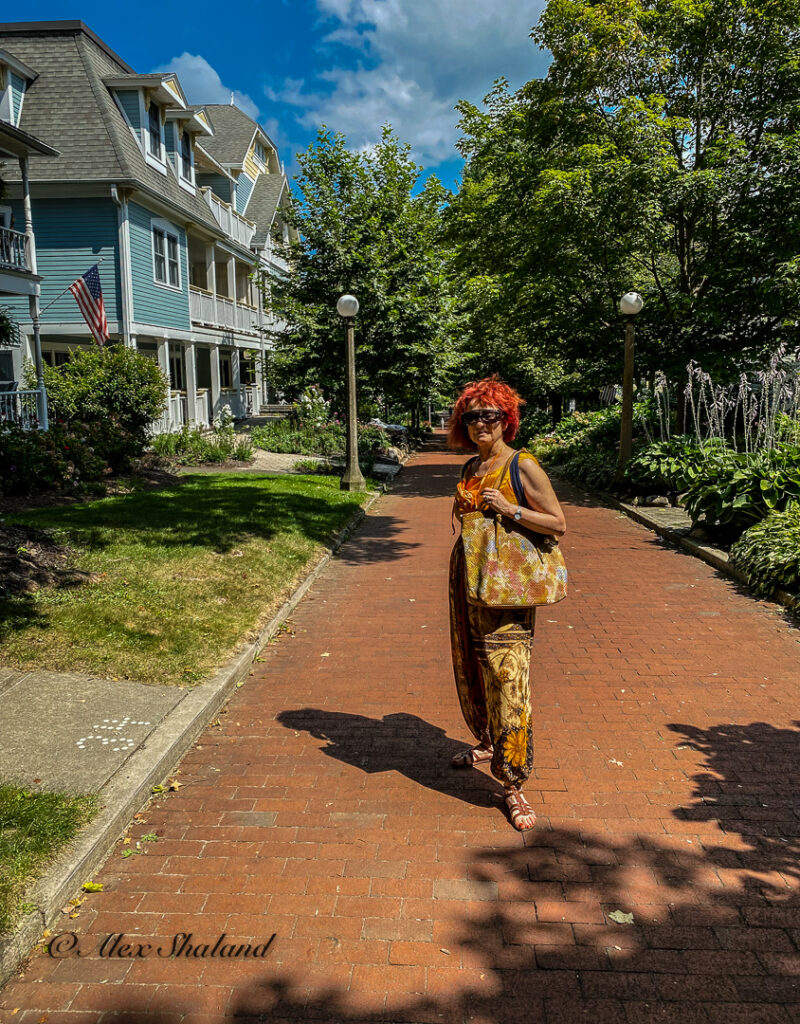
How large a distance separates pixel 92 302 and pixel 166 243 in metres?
6.24

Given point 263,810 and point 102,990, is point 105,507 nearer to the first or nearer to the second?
point 263,810

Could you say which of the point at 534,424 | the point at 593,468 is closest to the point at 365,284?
the point at 593,468

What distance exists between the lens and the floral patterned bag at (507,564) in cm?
380

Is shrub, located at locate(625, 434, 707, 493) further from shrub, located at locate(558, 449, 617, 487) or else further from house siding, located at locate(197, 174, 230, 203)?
house siding, located at locate(197, 174, 230, 203)

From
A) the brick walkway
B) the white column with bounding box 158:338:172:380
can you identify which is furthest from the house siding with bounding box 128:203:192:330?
the brick walkway

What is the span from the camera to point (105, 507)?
1086cm

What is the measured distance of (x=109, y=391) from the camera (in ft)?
54.0

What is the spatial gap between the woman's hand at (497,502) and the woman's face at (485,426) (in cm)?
31

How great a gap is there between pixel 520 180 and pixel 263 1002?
1818 centimetres

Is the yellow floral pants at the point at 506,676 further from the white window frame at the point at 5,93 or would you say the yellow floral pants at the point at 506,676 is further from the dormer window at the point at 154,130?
the dormer window at the point at 154,130

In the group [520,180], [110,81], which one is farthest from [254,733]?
[110,81]

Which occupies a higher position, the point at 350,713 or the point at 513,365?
the point at 513,365

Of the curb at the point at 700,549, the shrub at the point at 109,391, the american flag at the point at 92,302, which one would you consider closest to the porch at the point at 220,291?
the american flag at the point at 92,302

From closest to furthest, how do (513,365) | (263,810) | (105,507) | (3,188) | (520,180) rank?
(263,810) → (3,188) → (105,507) → (520,180) → (513,365)
